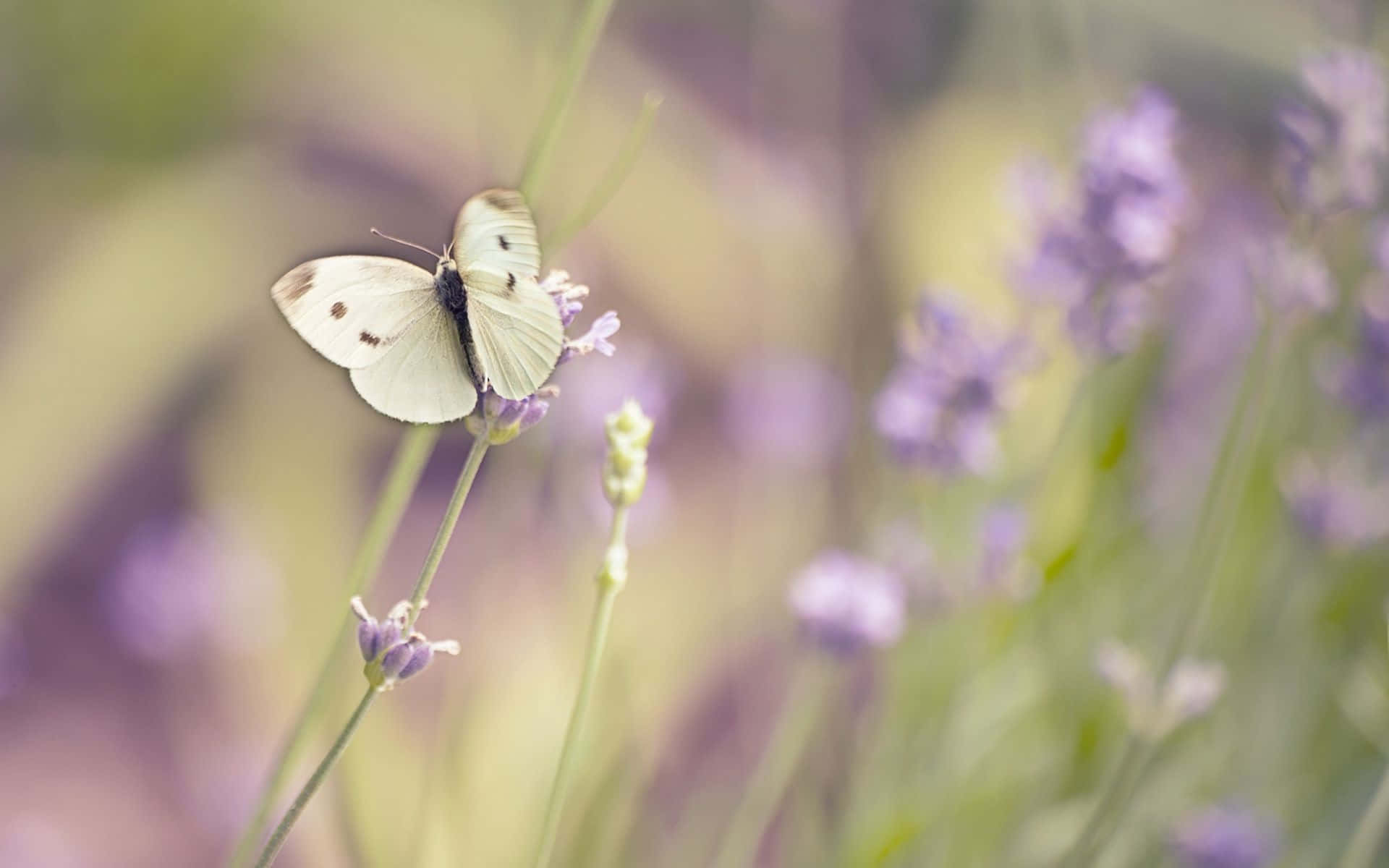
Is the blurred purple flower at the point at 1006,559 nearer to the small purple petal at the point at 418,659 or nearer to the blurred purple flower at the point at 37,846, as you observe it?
the small purple petal at the point at 418,659

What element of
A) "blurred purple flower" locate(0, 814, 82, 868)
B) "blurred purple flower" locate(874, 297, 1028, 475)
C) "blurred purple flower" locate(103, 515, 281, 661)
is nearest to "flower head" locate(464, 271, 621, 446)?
"blurred purple flower" locate(874, 297, 1028, 475)

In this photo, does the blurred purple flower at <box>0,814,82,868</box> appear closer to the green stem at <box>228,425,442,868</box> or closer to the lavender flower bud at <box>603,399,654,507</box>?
the green stem at <box>228,425,442,868</box>

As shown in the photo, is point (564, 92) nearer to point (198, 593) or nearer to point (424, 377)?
point (424, 377)

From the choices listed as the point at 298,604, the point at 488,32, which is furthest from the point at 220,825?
the point at 488,32

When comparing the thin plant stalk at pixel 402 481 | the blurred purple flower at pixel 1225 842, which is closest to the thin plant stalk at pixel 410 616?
the thin plant stalk at pixel 402 481

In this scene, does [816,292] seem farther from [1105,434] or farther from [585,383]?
[1105,434]

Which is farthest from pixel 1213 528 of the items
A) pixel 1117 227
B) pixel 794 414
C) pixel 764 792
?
pixel 794 414
